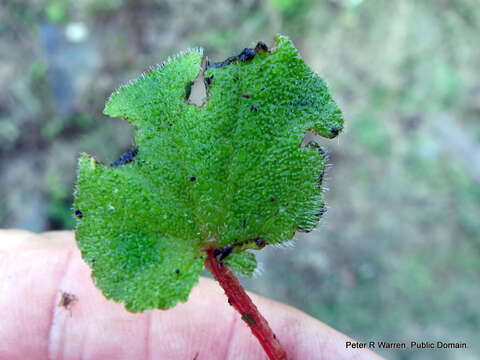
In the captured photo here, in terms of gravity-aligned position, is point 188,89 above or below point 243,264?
above

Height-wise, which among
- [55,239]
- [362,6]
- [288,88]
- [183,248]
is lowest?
[183,248]

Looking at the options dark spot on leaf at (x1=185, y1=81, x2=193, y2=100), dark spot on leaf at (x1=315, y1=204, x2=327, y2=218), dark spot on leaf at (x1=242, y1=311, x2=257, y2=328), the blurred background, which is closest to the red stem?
dark spot on leaf at (x1=242, y1=311, x2=257, y2=328)

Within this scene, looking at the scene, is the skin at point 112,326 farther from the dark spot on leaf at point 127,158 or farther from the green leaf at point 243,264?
the dark spot on leaf at point 127,158

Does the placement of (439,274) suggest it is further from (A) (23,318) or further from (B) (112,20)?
(B) (112,20)

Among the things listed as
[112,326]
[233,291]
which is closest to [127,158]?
[233,291]

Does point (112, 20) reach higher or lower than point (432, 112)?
higher

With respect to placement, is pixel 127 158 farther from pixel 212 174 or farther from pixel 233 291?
pixel 233 291

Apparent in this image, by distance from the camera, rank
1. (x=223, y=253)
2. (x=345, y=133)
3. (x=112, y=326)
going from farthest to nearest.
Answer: (x=345, y=133) → (x=112, y=326) → (x=223, y=253)

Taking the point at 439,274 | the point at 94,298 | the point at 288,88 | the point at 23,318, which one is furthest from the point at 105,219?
the point at 439,274
